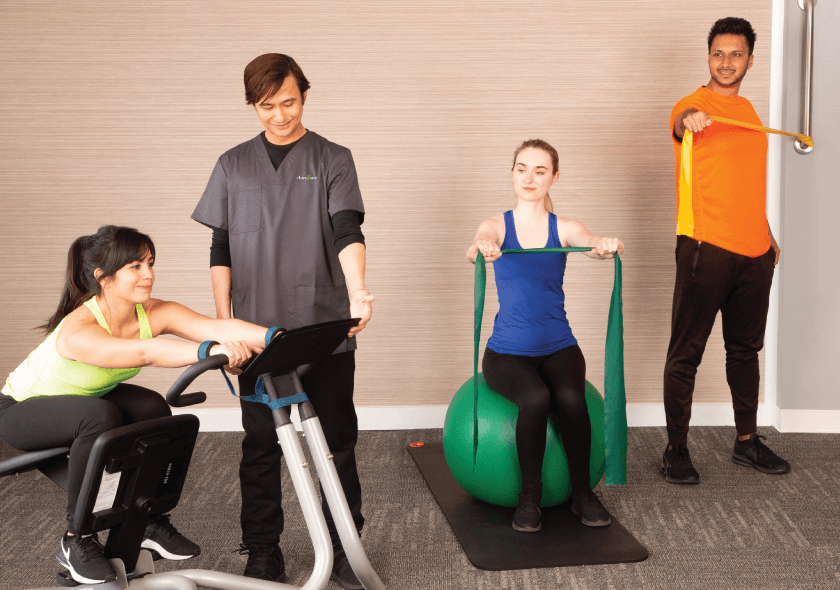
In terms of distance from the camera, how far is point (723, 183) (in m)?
2.59

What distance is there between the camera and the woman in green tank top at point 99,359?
163cm

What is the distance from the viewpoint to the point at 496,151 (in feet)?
10.6

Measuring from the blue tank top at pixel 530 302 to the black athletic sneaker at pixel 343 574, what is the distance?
82 centimetres

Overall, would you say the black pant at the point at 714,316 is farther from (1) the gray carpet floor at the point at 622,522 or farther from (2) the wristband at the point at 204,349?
(2) the wristband at the point at 204,349

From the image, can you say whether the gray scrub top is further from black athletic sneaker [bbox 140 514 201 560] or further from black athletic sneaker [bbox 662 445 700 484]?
black athletic sneaker [bbox 662 445 700 484]

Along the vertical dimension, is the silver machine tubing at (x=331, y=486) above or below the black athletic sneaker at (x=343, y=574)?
above

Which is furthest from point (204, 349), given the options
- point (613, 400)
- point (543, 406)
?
point (613, 400)

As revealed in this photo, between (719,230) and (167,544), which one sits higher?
(719,230)

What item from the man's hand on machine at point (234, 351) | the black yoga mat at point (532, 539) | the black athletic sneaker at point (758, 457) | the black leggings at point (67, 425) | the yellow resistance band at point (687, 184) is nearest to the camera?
the man's hand on machine at point (234, 351)

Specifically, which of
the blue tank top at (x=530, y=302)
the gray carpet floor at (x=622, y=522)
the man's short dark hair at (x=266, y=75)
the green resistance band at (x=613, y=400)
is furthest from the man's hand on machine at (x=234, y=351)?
the blue tank top at (x=530, y=302)

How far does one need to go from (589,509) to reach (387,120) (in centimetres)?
184

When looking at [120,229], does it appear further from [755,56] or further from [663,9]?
[755,56]

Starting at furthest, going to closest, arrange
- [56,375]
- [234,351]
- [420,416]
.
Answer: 1. [420,416]
2. [56,375]
3. [234,351]

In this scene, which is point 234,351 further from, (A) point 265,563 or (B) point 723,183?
(B) point 723,183
